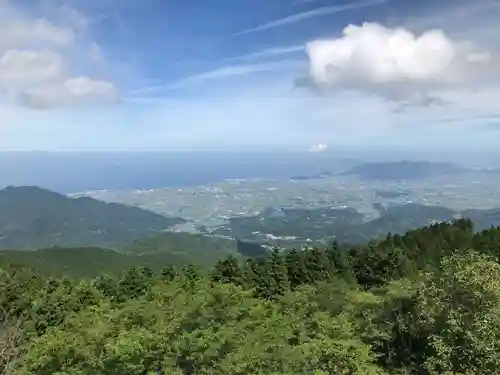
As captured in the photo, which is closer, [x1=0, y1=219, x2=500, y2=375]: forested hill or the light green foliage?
the light green foliage

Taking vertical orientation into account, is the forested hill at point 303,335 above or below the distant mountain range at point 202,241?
above

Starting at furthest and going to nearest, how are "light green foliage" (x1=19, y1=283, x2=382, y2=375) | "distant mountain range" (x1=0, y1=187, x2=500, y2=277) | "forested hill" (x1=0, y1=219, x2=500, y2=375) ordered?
"distant mountain range" (x1=0, y1=187, x2=500, y2=277)
"forested hill" (x1=0, y1=219, x2=500, y2=375)
"light green foliage" (x1=19, y1=283, x2=382, y2=375)

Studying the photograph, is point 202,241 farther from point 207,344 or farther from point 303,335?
point 207,344

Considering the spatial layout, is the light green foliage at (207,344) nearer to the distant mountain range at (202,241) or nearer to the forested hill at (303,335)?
the forested hill at (303,335)

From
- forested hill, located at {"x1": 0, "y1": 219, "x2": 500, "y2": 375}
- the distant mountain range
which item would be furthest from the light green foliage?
the distant mountain range

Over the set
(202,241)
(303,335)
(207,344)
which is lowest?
(202,241)

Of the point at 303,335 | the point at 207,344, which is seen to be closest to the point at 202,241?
the point at 303,335

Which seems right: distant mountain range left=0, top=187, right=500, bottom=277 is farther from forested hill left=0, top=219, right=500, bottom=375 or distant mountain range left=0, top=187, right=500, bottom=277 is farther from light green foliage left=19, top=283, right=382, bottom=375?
light green foliage left=19, top=283, right=382, bottom=375

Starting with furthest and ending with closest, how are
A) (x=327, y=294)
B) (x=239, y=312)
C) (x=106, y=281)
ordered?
(x=106, y=281) → (x=327, y=294) → (x=239, y=312)

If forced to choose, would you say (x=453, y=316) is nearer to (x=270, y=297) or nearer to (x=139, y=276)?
(x=270, y=297)

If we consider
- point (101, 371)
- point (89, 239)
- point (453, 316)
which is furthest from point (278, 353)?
point (89, 239)

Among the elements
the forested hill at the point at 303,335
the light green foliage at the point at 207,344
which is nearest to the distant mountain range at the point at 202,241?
→ the forested hill at the point at 303,335
